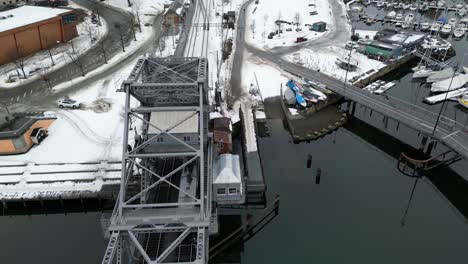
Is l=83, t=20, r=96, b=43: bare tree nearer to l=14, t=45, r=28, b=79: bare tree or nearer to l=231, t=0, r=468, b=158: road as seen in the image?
l=14, t=45, r=28, b=79: bare tree

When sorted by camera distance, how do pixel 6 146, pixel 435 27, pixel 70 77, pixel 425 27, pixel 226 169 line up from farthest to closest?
1. pixel 425 27
2. pixel 435 27
3. pixel 70 77
4. pixel 6 146
5. pixel 226 169

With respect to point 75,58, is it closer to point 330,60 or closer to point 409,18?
point 330,60

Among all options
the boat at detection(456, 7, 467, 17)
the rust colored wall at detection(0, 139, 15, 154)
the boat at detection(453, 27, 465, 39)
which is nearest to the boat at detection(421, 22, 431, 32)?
the boat at detection(453, 27, 465, 39)

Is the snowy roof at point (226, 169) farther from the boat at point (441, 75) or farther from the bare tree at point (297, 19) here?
the bare tree at point (297, 19)

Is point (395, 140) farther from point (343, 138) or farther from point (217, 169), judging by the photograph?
point (217, 169)

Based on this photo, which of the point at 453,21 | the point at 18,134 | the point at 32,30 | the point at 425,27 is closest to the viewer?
the point at 18,134

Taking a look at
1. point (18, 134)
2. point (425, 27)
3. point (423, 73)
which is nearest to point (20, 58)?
point (18, 134)
